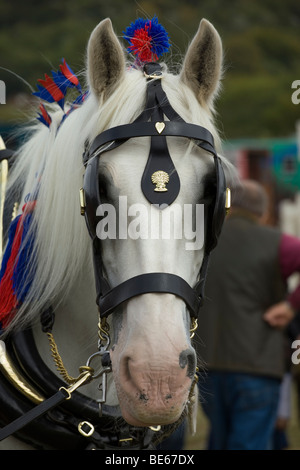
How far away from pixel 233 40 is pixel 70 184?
182ft

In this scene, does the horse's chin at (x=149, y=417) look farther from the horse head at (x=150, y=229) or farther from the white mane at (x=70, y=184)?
the white mane at (x=70, y=184)

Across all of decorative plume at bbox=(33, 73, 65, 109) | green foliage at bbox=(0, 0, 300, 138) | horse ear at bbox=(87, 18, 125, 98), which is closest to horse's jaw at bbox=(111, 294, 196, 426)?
horse ear at bbox=(87, 18, 125, 98)

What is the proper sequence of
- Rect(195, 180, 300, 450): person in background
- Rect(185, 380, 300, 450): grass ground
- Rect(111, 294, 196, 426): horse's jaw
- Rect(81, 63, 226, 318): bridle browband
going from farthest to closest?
Rect(185, 380, 300, 450): grass ground → Rect(195, 180, 300, 450): person in background → Rect(81, 63, 226, 318): bridle browband → Rect(111, 294, 196, 426): horse's jaw

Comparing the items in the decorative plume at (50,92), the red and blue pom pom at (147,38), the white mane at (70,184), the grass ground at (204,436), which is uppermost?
the red and blue pom pom at (147,38)

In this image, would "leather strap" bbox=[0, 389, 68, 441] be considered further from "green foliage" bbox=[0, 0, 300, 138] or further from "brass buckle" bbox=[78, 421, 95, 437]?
"green foliage" bbox=[0, 0, 300, 138]

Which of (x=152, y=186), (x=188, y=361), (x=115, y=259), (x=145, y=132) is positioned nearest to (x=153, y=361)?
(x=188, y=361)

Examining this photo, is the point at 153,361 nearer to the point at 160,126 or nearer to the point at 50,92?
the point at 160,126

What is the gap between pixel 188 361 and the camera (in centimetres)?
188

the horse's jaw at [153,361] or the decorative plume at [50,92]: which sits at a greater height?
the decorative plume at [50,92]

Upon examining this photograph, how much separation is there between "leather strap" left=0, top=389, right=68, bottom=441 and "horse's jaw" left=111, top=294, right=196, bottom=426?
37 cm

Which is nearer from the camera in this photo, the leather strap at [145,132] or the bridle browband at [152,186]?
the bridle browband at [152,186]

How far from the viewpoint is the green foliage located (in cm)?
3844

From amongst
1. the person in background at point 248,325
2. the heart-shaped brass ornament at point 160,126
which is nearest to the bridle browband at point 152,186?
the heart-shaped brass ornament at point 160,126

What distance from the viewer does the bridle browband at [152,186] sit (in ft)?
6.31
